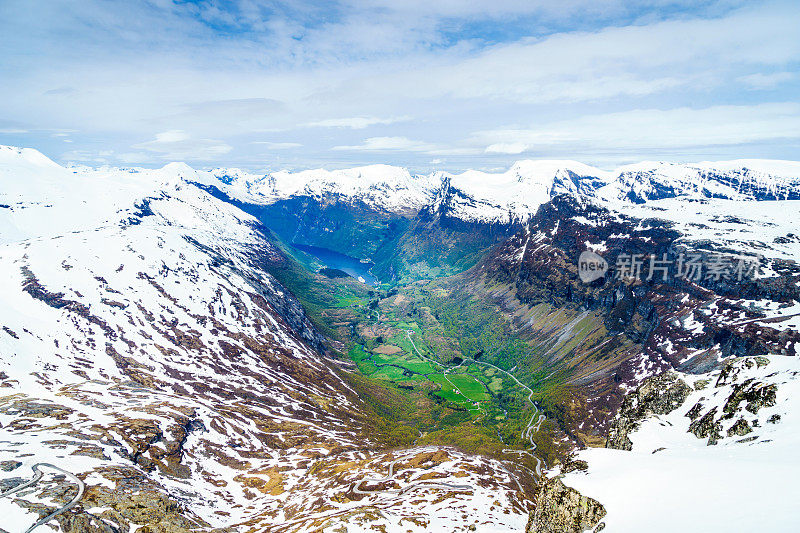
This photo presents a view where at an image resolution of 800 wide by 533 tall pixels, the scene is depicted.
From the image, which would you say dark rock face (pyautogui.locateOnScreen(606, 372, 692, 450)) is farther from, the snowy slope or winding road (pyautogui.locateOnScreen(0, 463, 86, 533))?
winding road (pyautogui.locateOnScreen(0, 463, 86, 533))

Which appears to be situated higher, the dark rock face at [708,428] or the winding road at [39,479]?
the dark rock face at [708,428]

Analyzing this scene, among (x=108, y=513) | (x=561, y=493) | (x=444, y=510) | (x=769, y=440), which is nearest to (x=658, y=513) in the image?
(x=561, y=493)

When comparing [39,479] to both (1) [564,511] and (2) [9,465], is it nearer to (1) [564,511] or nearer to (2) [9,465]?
(2) [9,465]

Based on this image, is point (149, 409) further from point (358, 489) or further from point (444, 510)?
point (444, 510)

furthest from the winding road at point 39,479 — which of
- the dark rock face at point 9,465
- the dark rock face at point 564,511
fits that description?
the dark rock face at point 564,511

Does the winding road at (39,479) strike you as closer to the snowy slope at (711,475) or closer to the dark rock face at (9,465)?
the dark rock face at (9,465)

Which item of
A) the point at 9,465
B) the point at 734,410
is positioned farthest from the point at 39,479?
the point at 734,410
